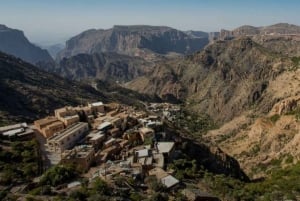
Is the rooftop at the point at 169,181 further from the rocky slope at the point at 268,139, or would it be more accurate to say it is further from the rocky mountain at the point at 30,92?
the rocky mountain at the point at 30,92

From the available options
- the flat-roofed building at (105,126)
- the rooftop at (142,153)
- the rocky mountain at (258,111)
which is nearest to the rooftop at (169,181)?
the rooftop at (142,153)

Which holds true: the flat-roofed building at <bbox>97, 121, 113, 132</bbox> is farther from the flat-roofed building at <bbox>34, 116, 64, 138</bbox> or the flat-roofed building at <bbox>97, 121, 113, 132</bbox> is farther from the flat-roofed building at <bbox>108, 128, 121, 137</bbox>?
the flat-roofed building at <bbox>34, 116, 64, 138</bbox>

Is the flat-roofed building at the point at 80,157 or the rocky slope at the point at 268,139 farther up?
the flat-roofed building at the point at 80,157

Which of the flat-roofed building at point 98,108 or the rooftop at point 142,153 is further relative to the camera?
the flat-roofed building at point 98,108

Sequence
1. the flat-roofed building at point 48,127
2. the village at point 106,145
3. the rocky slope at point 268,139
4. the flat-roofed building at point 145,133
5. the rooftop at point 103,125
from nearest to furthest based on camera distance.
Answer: the village at point 106,145, the flat-roofed building at point 48,127, the flat-roofed building at point 145,133, the rooftop at point 103,125, the rocky slope at point 268,139

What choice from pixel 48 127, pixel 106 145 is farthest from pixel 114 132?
pixel 48 127

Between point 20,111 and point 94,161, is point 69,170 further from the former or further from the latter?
point 20,111

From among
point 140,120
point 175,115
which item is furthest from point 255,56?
point 140,120

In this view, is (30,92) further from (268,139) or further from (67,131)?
(67,131)
